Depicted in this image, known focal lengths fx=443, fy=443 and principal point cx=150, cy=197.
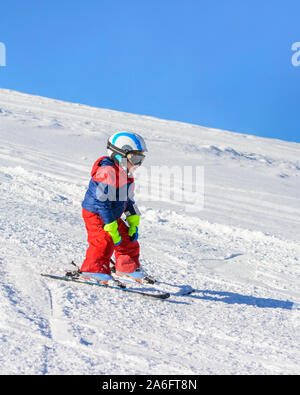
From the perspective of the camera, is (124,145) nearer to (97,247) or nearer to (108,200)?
(108,200)

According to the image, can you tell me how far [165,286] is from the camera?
4.06m

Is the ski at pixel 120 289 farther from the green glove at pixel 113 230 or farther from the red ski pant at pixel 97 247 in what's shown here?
the green glove at pixel 113 230

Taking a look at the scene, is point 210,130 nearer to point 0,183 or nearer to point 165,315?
point 0,183

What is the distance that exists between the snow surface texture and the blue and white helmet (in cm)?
115

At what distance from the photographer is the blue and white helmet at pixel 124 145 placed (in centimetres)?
378

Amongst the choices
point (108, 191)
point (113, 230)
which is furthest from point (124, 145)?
point (113, 230)

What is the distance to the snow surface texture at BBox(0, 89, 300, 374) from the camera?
253cm

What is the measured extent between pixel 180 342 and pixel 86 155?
1000 cm

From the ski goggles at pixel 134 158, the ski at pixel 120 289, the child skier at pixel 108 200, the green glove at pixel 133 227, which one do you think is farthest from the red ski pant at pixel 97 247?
the ski goggles at pixel 134 158

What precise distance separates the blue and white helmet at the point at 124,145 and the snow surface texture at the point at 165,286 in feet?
3.79
